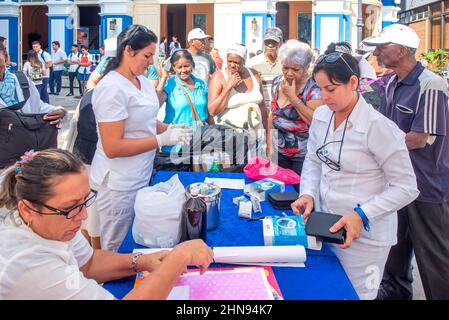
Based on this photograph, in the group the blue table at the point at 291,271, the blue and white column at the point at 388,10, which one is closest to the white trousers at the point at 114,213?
the blue table at the point at 291,271

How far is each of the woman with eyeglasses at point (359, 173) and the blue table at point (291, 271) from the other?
0.13 metres

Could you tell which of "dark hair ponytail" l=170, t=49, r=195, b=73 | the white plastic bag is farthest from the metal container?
"dark hair ponytail" l=170, t=49, r=195, b=73

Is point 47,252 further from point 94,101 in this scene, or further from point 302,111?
point 302,111

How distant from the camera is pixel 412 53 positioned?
282 centimetres

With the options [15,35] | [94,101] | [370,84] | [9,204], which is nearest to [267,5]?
[15,35]

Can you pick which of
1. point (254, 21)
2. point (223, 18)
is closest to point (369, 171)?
point (254, 21)

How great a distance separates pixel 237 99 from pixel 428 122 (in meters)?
1.70

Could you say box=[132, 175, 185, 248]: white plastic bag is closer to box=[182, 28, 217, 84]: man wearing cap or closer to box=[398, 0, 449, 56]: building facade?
box=[182, 28, 217, 84]: man wearing cap

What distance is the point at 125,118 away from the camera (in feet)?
8.05

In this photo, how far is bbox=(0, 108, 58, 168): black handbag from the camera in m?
2.88

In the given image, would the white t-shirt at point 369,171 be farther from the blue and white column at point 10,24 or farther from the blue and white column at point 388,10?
the blue and white column at point 388,10

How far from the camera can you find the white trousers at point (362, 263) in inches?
79.8

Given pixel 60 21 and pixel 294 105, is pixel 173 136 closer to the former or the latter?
pixel 294 105

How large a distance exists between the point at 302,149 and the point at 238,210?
1068mm
